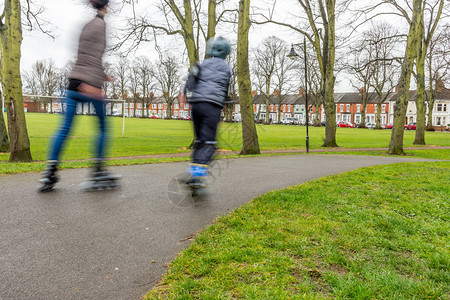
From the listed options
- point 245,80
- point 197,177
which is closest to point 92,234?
point 197,177

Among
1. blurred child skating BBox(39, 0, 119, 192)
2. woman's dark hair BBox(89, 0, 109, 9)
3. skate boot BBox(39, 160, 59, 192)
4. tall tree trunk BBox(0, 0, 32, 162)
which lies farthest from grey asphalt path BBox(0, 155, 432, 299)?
tall tree trunk BBox(0, 0, 32, 162)

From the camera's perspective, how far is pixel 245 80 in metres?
14.0

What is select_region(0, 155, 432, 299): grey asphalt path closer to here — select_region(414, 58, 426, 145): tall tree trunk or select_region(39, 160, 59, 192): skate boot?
select_region(39, 160, 59, 192): skate boot

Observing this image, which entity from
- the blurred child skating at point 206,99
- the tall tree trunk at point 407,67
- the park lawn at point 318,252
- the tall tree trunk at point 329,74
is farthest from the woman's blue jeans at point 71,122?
the tall tree trunk at point 329,74

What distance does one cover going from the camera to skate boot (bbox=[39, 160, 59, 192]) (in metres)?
4.37

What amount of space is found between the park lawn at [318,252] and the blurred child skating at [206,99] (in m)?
0.88

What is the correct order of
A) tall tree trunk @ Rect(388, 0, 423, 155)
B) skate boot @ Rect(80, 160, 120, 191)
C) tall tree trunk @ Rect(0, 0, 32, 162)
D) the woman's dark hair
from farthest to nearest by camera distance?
1. tall tree trunk @ Rect(388, 0, 423, 155)
2. tall tree trunk @ Rect(0, 0, 32, 162)
3. skate boot @ Rect(80, 160, 120, 191)
4. the woman's dark hair

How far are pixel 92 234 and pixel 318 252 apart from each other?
7.21ft

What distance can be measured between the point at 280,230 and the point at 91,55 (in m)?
3.12

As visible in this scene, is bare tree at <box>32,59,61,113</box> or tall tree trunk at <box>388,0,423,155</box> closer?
tall tree trunk at <box>388,0,423,155</box>

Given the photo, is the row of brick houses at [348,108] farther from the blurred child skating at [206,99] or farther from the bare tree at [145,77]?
the blurred child skating at [206,99]

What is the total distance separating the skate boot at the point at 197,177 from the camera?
4.30 metres

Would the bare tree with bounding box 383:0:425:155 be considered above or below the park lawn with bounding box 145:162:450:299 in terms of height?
above

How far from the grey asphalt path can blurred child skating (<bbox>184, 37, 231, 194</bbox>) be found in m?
0.69
